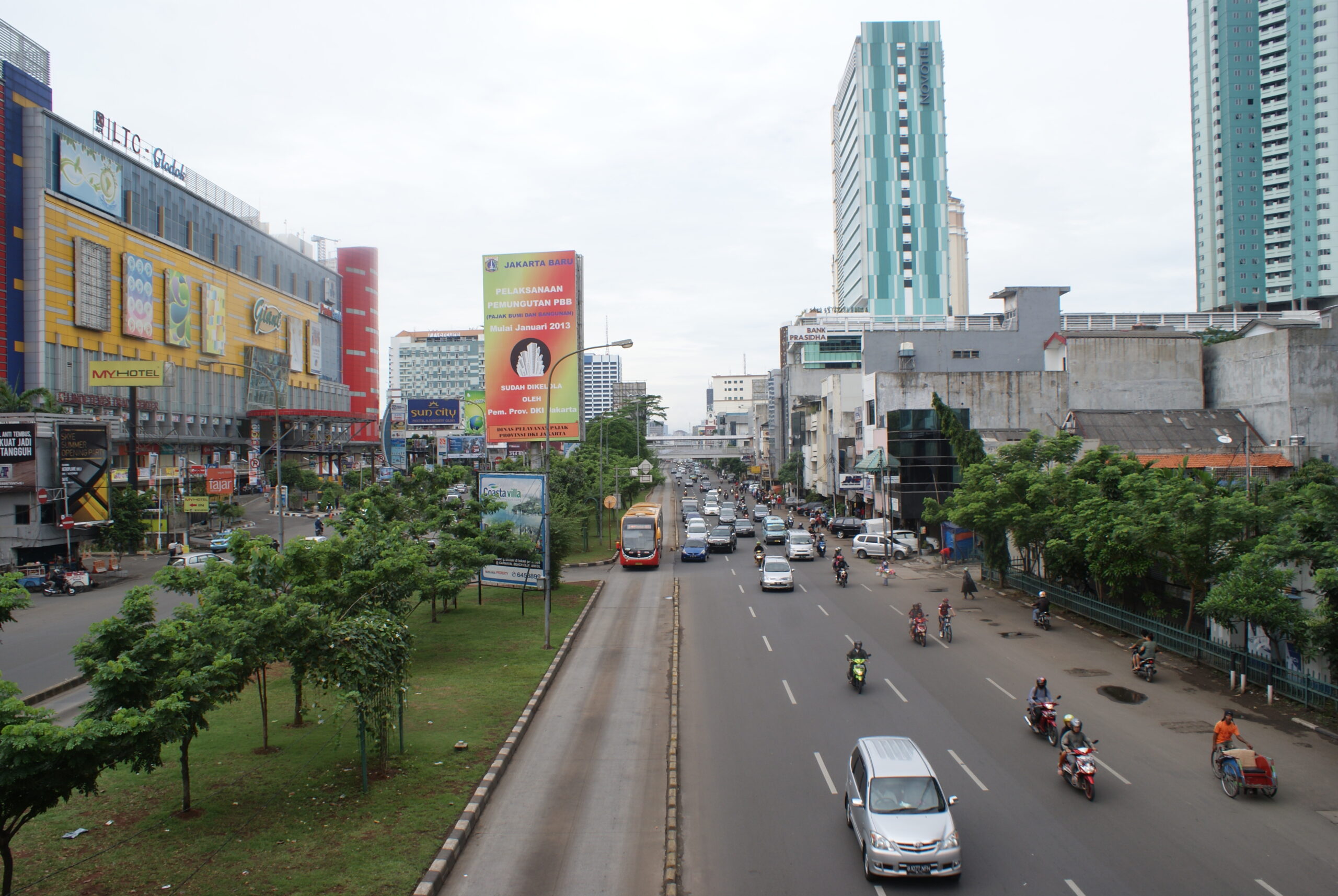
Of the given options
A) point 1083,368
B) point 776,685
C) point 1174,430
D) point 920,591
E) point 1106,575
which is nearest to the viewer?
point 776,685

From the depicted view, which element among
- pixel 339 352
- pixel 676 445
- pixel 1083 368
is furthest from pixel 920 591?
pixel 339 352

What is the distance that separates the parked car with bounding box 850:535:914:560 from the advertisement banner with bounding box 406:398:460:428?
A: 72.3 meters

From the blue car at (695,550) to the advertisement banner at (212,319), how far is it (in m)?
→ 66.8

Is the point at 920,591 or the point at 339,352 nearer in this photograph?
the point at 920,591

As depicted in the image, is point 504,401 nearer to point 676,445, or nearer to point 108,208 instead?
point 108,208

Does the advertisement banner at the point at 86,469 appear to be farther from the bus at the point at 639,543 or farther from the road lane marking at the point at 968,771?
the road lane marking at the point at 968,771

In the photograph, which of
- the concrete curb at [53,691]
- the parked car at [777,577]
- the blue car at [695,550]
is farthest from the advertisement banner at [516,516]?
the blue car at [695,550]

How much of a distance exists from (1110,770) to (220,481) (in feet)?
185

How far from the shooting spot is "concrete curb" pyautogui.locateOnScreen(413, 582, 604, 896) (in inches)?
437

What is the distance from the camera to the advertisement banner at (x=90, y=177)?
2719 inches

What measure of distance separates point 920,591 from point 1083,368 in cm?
2840

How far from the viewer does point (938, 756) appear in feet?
52.5

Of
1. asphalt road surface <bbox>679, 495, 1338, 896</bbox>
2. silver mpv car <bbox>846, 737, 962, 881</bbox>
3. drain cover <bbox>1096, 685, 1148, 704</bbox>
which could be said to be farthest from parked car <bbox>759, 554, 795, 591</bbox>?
silver mpv car <bbox>846, 737, 962, 881</bbox>

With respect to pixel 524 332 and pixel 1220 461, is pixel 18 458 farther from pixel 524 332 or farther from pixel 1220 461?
pixel 1220 461
